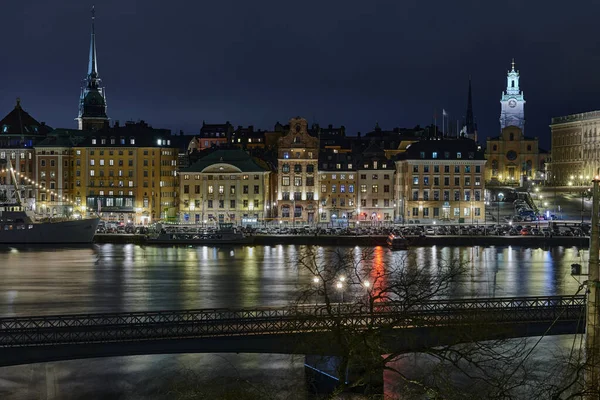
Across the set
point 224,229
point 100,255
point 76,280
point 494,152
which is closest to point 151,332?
point 76,280

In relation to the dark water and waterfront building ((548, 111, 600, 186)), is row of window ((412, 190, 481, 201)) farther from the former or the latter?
waterfront building ((548, 111, 600, 186))

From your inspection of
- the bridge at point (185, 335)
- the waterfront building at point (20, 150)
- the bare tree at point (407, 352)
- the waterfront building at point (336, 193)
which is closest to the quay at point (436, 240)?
the waterfront building at point (336, 193)

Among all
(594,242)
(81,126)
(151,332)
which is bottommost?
(151,332)

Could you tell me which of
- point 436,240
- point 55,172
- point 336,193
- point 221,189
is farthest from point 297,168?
point 55,172

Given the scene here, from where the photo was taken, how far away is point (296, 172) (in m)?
83.4

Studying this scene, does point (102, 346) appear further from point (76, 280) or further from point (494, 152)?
point (494, 152)

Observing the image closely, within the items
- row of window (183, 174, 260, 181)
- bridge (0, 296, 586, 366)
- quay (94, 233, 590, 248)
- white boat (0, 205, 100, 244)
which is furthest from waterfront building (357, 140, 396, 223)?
bridge (0, 296, 586, 366)

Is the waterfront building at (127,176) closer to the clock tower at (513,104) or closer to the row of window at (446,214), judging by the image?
the row of window at (446,214)

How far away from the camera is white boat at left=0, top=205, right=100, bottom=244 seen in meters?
73.8

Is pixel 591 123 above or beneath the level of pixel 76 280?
above

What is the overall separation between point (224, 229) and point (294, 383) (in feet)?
167

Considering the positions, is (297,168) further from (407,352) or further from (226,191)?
(407,352)

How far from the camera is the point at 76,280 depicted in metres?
45.9

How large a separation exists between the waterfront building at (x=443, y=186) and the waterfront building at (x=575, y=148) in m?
26.9
